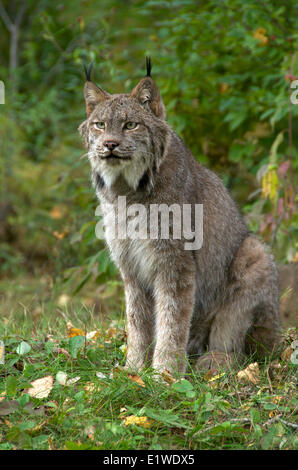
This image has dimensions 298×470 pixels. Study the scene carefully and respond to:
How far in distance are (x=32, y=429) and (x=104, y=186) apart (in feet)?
5.69

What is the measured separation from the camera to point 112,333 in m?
4.56

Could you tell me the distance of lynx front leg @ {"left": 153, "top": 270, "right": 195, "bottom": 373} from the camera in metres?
3.82

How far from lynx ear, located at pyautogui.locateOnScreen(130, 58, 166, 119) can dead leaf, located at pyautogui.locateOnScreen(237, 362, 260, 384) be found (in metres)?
1.72

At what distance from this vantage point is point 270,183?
4.81 m

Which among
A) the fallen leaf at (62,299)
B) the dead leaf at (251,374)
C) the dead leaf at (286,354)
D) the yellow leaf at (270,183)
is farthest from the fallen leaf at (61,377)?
the fallen leaf at (62,299)

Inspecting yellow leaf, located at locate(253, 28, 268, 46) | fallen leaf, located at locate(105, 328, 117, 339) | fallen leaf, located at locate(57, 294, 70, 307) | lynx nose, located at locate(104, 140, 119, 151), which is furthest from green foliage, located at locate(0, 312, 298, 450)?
yellow leaf, located at locate(253, 28, 268, 46)

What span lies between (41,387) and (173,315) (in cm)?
99

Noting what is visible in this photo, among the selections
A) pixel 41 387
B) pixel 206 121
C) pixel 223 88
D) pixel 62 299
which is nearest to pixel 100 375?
pixel 41 387

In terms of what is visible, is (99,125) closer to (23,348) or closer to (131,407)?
(23,348)

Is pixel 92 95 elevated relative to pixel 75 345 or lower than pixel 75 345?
elevated

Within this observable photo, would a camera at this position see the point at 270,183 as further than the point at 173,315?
Yes

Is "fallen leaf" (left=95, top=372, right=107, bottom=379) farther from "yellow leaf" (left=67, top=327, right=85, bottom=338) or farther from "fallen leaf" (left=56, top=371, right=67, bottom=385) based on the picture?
"yellow leaf" (left=67, top=327, right=85, bottom=338)

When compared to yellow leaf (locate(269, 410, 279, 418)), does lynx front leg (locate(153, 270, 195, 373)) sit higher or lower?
higher

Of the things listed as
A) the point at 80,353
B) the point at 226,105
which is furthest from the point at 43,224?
the point at 80,353
